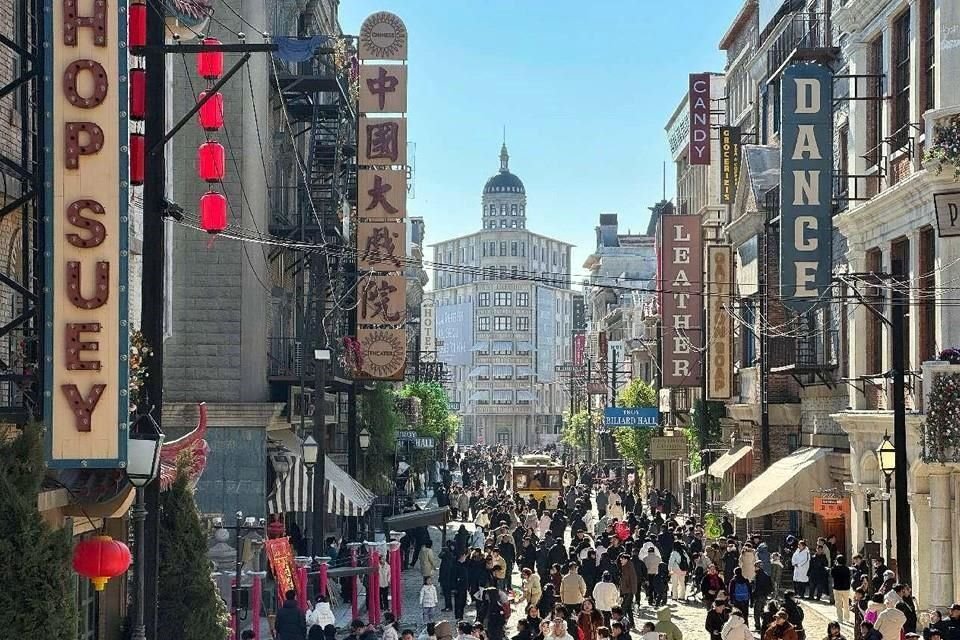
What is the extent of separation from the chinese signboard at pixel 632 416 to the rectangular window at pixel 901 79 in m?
31.7

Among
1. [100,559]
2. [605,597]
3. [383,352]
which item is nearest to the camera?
[100,559]

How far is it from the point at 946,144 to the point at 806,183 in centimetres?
691

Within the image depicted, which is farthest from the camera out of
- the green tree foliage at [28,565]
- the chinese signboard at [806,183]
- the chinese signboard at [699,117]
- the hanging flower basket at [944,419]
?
the chinese signboard at [699,117]

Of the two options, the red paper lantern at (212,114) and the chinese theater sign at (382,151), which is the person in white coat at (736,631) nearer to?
the red paper lantern at (212,114)

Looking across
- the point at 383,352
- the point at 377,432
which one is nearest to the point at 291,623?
the point at 383,352

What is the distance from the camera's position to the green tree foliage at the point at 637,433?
67.2 metres

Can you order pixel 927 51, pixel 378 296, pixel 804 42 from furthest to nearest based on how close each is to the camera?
pixel 378 296, pixel 804 42, pixel 927 51

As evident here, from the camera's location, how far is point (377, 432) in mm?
52906

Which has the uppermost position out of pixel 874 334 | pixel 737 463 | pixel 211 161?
pixel 211 161

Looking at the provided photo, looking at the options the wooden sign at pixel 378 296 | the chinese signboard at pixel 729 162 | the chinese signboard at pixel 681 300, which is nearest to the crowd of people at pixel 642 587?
the wooden sign at pixel 378 296

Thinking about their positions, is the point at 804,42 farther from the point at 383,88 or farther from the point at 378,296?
the point at 378,296

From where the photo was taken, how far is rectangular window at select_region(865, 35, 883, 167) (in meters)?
31.4

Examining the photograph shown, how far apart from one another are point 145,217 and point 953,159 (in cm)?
1342

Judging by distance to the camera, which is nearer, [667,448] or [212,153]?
[212,153]
